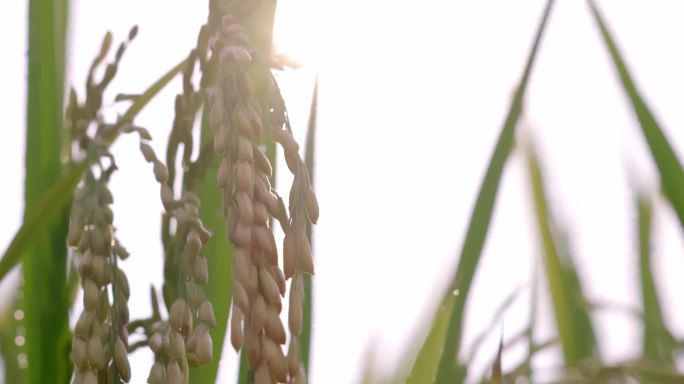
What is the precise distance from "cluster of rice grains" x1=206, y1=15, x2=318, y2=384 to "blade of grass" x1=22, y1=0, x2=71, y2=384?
0.34 metres

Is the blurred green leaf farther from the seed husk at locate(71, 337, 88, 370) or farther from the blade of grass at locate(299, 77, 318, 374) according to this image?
the seed husk at locate(71, 337, 88, 370)

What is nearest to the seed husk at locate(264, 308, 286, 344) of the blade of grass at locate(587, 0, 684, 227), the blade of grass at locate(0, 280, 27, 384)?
the blade of grass at locate(0, 280, 27, 384)

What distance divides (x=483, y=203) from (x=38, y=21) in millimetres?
539

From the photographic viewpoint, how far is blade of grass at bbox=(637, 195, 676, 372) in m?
1.40

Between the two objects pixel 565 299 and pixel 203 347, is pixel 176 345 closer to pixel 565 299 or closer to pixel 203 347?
pixel 203 347

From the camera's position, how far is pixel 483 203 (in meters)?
1.03

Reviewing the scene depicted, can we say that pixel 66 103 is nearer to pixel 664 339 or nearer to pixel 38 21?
pixel 38 21

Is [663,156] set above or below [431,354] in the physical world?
above

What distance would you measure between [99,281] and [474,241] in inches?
16.5

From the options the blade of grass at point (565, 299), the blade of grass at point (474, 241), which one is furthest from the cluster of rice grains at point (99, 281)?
the blade of grass at point (565, 299)

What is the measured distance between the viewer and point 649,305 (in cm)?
154

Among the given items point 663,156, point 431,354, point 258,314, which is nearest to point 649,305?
point 663,156

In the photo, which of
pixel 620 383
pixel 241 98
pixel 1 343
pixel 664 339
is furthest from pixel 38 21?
pixel 664 339

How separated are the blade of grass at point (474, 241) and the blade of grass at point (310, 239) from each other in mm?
141
